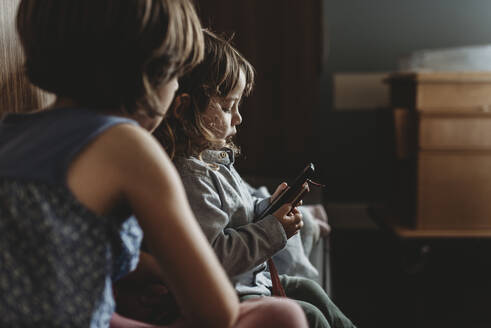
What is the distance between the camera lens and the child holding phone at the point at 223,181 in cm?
85

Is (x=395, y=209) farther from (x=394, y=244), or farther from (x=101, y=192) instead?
(x=101, y=192)

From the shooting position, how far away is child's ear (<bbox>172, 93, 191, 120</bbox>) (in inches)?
36.8

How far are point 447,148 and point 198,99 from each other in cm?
135

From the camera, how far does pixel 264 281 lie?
1004 mm

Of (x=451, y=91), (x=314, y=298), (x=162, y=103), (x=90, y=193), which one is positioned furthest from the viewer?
(x=451, y=91)

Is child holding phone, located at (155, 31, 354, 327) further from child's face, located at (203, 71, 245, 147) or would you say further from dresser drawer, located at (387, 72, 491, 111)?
dresser drawer, located at (387, 72, 491, 111)

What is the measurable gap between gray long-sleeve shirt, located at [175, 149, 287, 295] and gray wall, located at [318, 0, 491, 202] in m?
1.70

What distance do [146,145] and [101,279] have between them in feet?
0.47

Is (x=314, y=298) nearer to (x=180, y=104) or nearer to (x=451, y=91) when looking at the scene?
(x=180, y=104)

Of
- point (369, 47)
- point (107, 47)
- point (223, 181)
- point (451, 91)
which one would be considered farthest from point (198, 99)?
point (369, 47)

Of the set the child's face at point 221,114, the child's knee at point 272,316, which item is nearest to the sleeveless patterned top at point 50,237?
the child's knee at point 272,316

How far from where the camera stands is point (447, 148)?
1.98m

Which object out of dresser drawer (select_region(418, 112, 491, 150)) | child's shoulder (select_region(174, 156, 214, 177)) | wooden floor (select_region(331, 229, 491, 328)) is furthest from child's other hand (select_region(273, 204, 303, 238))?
dresser drawer (select_region(418, 112, 491, 150))

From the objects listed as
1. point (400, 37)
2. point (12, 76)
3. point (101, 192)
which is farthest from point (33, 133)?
point (400, 37)
